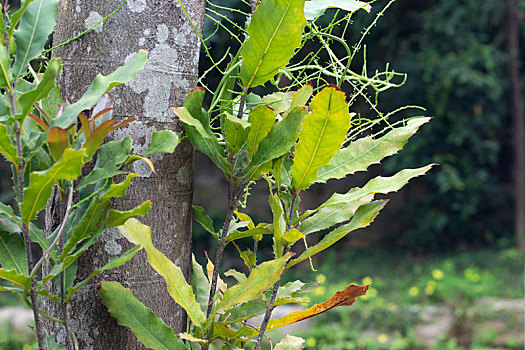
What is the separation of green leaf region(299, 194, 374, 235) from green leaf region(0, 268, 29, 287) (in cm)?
38

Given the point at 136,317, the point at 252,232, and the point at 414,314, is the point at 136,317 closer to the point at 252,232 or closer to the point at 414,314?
the point at 252,232

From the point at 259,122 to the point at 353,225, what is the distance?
19 cm

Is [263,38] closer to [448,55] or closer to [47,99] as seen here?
[47,99]

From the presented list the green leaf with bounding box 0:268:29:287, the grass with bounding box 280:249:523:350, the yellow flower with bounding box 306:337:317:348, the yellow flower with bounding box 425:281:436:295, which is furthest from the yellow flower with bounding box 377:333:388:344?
the green leaf with bounding box 0:268:29:287

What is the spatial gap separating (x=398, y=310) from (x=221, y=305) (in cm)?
290

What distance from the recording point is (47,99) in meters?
0.70

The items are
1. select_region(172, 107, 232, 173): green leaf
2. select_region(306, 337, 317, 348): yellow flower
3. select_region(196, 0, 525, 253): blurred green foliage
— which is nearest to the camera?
select_region(172, 107, 232, 173): green leaf

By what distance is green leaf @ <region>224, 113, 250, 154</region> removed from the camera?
30.0 inches

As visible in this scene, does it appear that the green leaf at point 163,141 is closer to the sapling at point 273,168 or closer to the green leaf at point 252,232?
the sapling at point 273,168

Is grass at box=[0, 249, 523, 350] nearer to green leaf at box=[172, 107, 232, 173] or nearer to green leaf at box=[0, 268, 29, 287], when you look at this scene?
green leaf at box=[172, 107, 232, 173]

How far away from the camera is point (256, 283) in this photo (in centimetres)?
71

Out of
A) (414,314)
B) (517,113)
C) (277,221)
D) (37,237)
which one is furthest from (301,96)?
(517,113)

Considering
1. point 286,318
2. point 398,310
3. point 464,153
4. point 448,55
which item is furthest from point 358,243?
point 286,318

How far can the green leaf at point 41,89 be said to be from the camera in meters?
0.59
